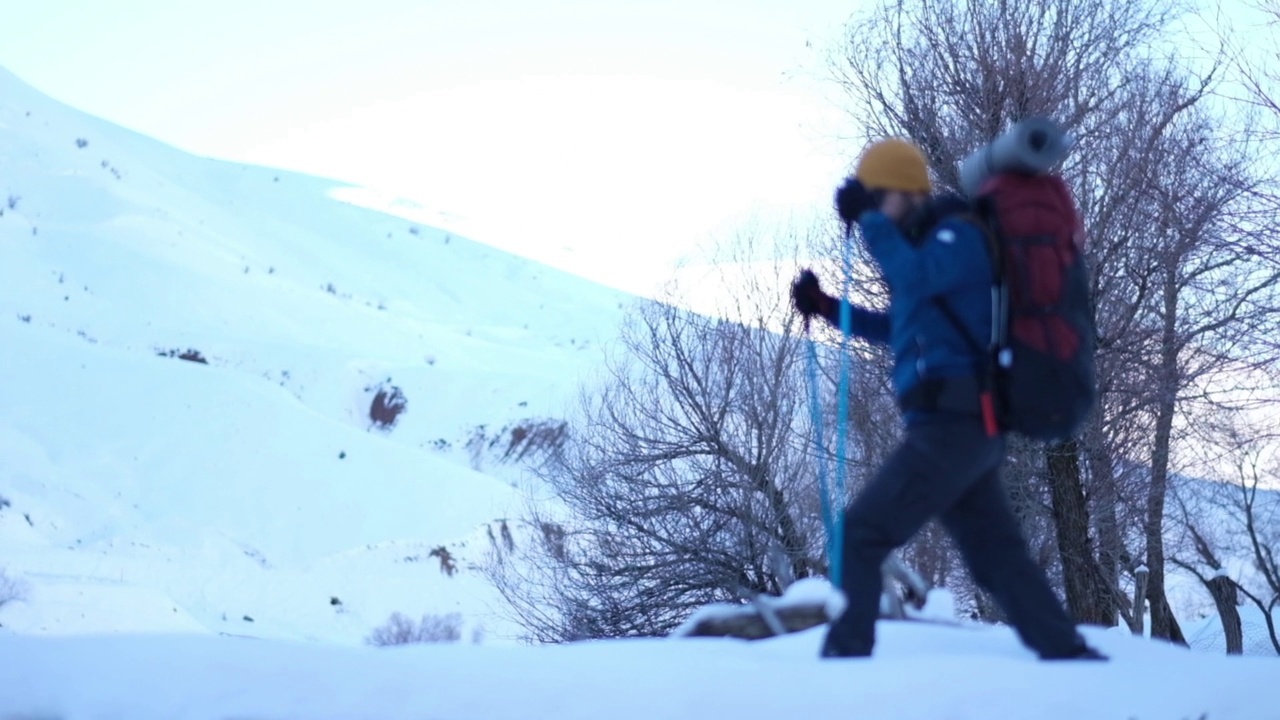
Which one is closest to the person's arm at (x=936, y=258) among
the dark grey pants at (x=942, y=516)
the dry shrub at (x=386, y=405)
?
the dark grey pants at (x=942, y=516)

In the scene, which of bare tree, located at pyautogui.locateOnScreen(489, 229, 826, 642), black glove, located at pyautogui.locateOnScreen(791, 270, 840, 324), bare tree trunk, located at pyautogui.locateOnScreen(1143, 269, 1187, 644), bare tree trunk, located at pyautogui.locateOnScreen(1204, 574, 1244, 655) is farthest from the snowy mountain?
black glove, located at pyautogui.locateOnScreen(791, 270, 840, 324)

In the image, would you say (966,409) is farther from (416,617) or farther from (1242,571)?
(1242,571)

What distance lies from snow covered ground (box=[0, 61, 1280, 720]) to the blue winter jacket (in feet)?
2.67

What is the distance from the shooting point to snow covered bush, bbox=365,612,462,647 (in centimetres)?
1889

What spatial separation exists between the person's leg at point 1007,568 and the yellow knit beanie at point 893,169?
88cm

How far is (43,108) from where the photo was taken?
56.6 meters

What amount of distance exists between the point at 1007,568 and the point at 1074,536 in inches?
396

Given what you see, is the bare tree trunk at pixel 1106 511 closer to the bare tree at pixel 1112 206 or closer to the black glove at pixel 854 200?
the bare tree at pixel 1112 206

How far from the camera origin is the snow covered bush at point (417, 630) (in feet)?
62.0


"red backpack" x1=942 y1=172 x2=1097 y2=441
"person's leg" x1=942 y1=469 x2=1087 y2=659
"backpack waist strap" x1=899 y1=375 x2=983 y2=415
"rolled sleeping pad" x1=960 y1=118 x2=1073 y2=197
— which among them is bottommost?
"person's leg" x1=942 y1=469 x2=1087 y2=659

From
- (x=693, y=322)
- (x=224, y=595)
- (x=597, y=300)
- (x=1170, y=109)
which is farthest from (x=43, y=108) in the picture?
(x=1170, y=109)

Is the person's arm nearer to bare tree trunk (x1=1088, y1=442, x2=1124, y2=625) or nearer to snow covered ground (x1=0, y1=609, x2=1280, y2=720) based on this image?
snow covered ground (x1=0, y1=609, x2=1280, y2=720)

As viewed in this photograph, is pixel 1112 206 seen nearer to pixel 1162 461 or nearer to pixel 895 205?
pixel 1162 461

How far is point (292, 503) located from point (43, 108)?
134 ft
